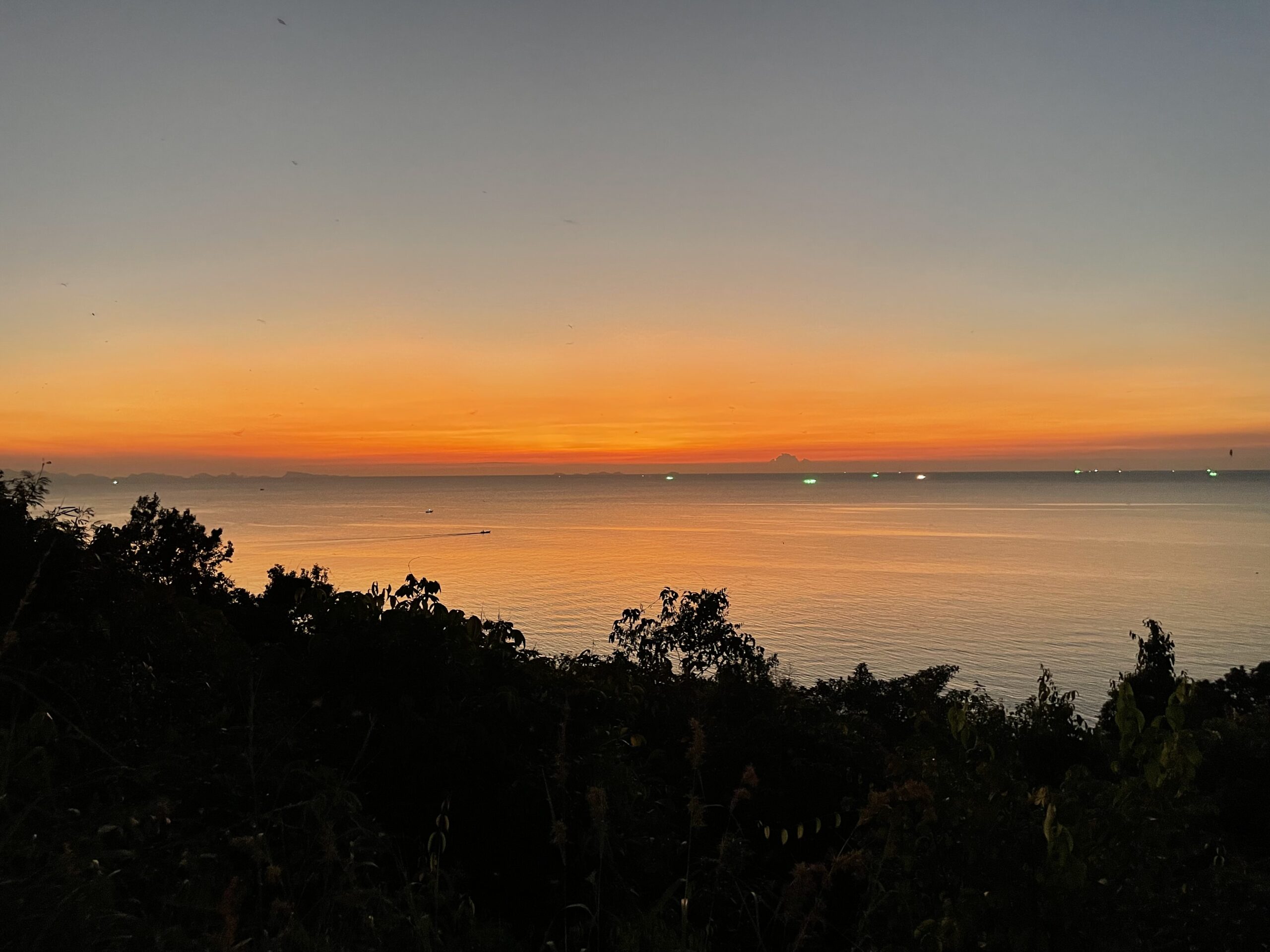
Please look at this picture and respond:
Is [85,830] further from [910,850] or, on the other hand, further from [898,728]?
[898,728]

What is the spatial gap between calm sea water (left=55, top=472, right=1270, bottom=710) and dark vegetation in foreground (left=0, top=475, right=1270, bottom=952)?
32074 mm

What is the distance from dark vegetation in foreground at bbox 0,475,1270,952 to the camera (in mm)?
3334

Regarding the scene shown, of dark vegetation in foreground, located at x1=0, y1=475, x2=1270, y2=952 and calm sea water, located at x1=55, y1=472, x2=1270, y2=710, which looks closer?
dark vegetation in foreground, located at x1=0, y1=475, x2=1270, y2=952

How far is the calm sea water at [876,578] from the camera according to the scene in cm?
4478

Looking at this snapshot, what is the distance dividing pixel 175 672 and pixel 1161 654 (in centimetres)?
2885

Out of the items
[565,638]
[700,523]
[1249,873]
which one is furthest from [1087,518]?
[1249,873]

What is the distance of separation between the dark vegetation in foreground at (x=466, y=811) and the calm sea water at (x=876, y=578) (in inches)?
1263

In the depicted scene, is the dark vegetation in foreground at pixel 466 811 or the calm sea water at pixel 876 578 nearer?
the dark vegetation in foreground at pixel 466 811

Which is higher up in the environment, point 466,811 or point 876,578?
point 466,811

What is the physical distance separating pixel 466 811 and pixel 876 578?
72499 mm

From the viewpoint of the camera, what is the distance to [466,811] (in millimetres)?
5895

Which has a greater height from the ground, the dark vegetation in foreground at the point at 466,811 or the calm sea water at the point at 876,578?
the dark vegetation in foreground at the point at 466,811

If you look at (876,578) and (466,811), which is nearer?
(466,811)

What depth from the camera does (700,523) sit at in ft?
493
